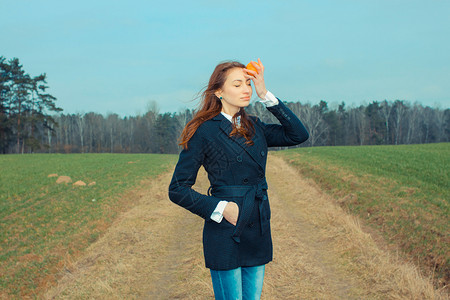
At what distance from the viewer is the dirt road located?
596 cm

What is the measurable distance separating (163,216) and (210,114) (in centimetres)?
999

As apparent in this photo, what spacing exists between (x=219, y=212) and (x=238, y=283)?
0.58 metres

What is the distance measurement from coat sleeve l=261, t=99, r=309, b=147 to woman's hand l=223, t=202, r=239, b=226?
719 millimetres

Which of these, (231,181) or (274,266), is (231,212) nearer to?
(231,181)

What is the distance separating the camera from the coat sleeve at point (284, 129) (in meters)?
2.77

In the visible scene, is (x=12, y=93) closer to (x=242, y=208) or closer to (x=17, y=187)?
(x=17, y=187)

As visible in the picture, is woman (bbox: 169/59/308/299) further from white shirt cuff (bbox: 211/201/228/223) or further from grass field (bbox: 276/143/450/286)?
grass field (bbox: 276/143/450/286)

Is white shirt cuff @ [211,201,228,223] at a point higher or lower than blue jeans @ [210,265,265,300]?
higher

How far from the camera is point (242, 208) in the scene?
8.14 ft

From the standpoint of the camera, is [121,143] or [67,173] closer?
[67,173]

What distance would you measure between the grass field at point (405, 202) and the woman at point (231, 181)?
6.70m

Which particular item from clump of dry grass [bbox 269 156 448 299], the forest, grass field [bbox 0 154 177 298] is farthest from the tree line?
clump of dry grass [bbox 269 156 448 299]

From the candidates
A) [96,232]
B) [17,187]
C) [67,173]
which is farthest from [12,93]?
[96,232]

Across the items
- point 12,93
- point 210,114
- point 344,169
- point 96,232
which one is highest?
point 12,93
